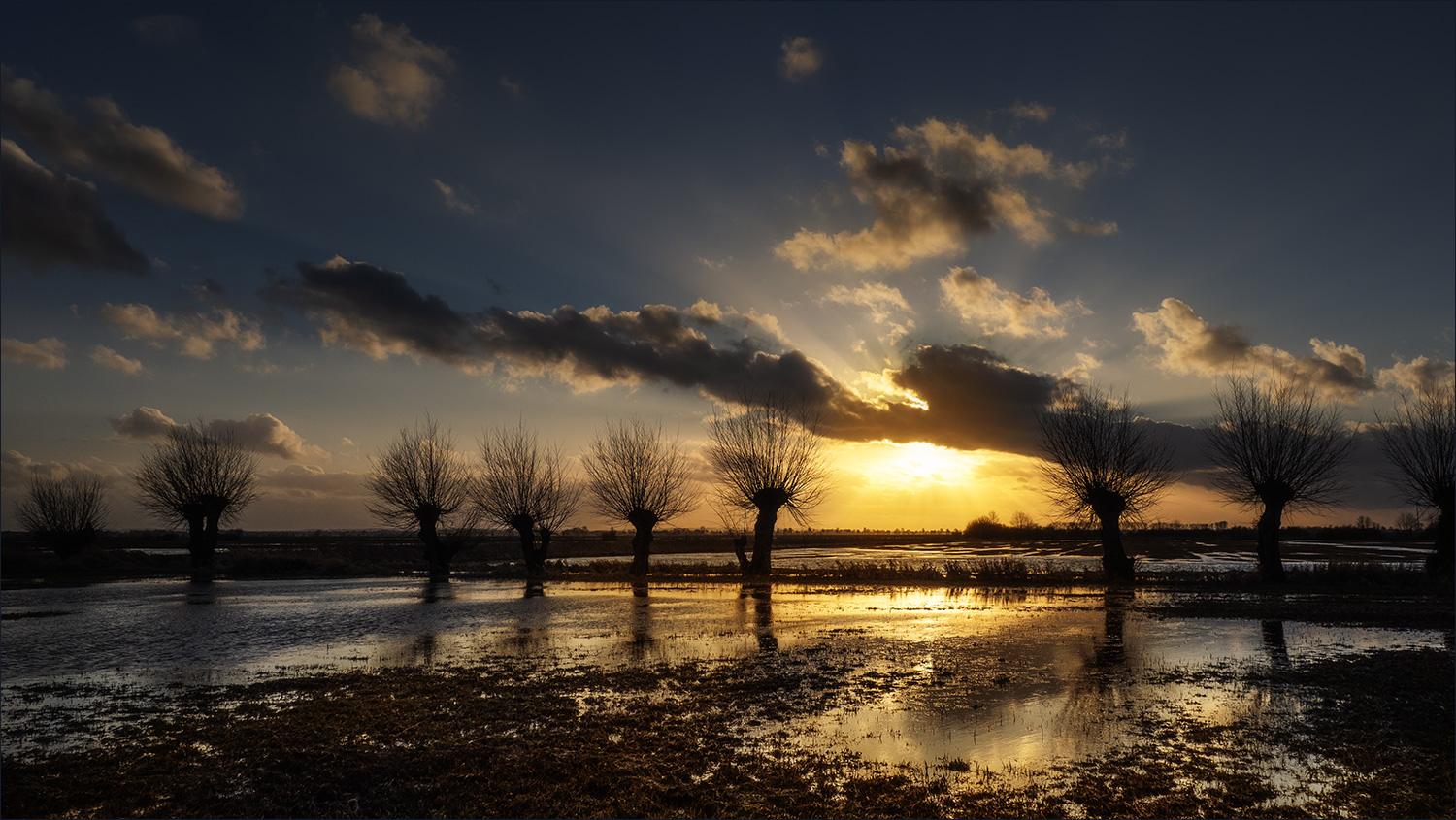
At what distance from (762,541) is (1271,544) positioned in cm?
2648

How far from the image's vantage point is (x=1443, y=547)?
36156 millimetres

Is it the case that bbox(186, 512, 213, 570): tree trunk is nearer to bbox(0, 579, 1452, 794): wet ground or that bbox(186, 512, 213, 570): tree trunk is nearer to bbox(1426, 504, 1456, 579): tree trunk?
bbox(0, 579, 1452, 794): wet ground

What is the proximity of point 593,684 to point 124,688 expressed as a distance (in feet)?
27.6

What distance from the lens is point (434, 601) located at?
30.4 metres

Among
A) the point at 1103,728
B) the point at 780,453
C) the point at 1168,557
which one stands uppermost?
the point at 780,453

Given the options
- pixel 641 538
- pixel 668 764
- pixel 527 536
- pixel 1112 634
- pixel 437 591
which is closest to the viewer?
pixel 668 764

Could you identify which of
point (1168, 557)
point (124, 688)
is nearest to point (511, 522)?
point (124, 688)

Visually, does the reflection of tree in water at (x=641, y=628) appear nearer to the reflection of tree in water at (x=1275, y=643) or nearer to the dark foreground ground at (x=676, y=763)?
the dark foreground ground at (x=676, y=763)

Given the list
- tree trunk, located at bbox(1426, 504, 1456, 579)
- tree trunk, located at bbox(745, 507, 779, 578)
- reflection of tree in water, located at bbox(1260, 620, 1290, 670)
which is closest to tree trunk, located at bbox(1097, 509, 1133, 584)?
tree trunk, located at bbox(1426, 504, 1456, 579)

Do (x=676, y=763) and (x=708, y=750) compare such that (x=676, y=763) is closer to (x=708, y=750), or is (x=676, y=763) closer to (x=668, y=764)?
(x=668, y=764)

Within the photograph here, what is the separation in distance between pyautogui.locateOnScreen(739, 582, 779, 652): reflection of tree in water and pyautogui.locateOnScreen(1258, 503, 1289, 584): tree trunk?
80.8 feet

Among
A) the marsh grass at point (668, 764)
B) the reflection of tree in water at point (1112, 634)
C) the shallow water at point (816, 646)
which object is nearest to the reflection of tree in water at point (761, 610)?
the shallow water at point (816, 646)

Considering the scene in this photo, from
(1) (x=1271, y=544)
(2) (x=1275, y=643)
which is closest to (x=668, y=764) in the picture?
(2) (x=1275, y=643)

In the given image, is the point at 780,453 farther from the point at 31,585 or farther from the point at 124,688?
the point at 31,585
